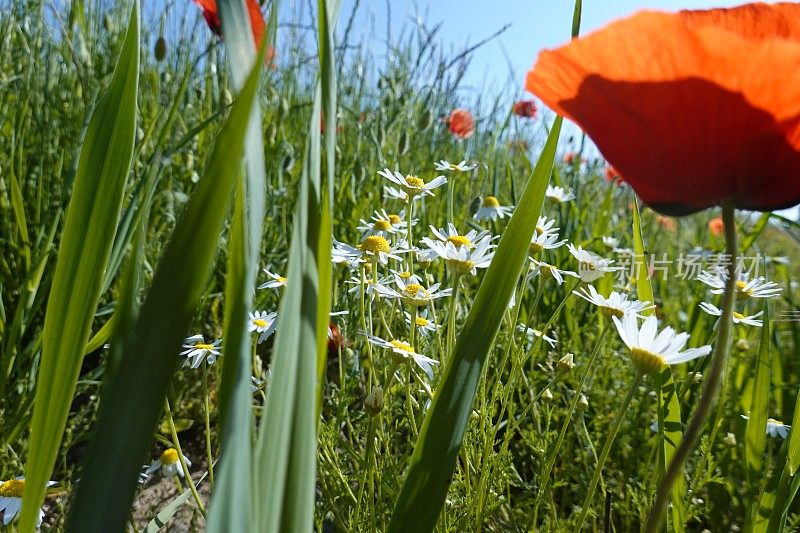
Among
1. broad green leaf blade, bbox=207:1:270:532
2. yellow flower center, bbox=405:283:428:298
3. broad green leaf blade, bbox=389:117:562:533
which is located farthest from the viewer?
yellow flower center, bbox=405:283:428:298

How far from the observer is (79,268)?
13.4 inches

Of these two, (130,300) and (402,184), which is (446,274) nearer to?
(402,184)

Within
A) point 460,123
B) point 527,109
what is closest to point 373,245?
point 460,123

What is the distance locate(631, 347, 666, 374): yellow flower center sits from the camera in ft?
1.42

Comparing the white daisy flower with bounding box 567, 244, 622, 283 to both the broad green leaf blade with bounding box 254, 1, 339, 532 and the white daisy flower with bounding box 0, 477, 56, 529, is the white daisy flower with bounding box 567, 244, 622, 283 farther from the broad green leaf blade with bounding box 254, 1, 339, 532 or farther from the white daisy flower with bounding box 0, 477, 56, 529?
the white daisy flower with bounding box 0, 477, 56, 529

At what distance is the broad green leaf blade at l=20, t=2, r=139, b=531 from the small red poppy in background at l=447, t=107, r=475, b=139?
5.14 feet

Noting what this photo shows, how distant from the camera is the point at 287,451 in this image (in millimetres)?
257

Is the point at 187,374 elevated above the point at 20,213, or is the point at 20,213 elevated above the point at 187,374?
the point at 20,213

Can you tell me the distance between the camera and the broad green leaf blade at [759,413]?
1.94 ft

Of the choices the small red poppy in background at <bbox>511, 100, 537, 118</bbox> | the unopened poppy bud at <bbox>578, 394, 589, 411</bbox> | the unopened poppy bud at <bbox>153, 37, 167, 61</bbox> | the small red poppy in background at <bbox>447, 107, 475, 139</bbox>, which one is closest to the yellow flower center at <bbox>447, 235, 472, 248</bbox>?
the unopened poppy bud at <bbox>578, 394, 589, 411</bbox>

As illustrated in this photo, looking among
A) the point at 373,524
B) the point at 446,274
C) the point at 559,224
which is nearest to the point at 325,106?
the point at 373,524

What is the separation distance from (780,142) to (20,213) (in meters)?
0.80

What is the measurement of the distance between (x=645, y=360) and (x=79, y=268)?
1.19 feet

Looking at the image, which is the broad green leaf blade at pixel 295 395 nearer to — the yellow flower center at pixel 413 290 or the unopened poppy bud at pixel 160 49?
the yellow flower center at pixel 413 290
